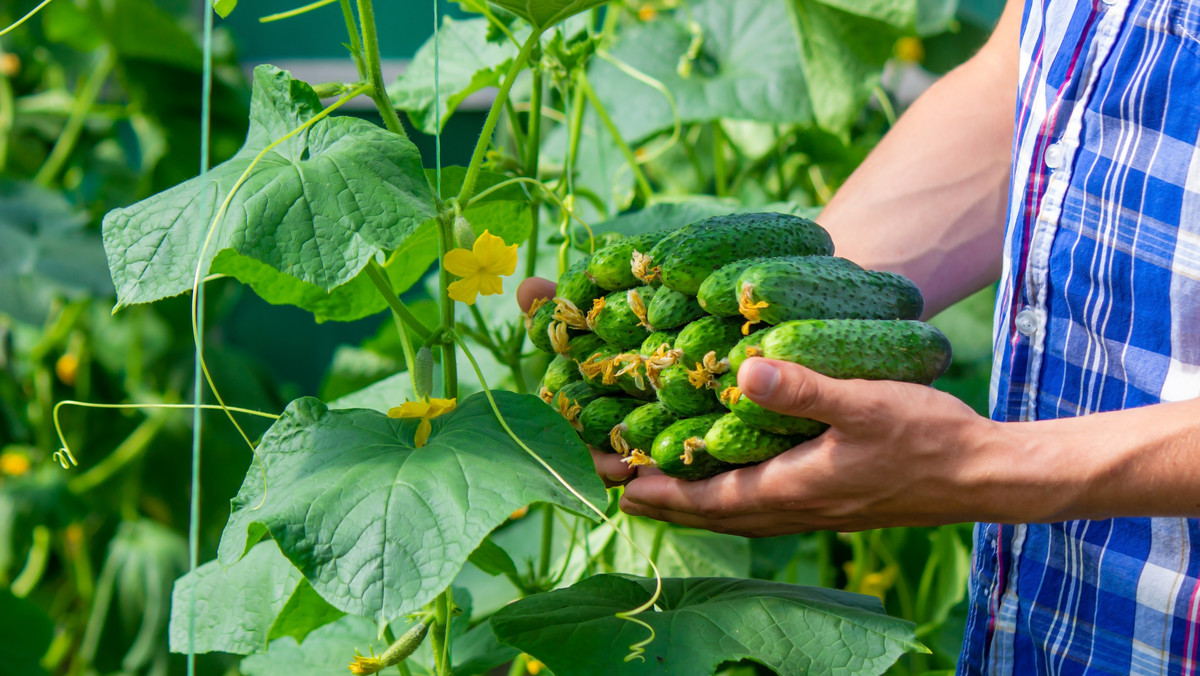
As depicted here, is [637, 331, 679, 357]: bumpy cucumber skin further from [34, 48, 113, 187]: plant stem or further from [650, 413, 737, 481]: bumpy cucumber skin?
[34, 48, 113, 187]: plant stem

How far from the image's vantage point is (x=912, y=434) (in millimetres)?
611

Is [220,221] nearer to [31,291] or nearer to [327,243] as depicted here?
[327,243]

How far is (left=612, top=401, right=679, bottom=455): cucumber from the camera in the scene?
752 mm

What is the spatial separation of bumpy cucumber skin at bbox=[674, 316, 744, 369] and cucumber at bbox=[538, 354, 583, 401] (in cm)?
14

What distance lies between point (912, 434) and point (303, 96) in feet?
1.55

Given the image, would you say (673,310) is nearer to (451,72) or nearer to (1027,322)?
(1027,322)

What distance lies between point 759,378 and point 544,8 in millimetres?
314

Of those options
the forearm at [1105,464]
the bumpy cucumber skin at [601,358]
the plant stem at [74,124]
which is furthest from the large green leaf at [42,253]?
the forearm at [1105,464]

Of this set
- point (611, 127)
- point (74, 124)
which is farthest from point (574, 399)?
point (74, 124)

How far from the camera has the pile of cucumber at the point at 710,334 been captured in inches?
26.0

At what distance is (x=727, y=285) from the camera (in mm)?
686

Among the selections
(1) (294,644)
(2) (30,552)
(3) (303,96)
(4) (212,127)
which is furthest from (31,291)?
(3) (303,96)

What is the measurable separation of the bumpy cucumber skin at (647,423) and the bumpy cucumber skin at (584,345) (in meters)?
0.08

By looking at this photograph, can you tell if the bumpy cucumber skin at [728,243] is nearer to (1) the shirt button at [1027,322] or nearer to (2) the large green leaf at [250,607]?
(1) the shirt button at [1027,322]
